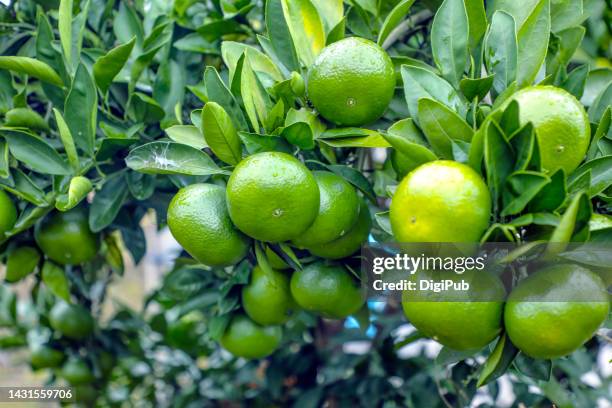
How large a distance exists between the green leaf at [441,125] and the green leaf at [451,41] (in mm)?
109

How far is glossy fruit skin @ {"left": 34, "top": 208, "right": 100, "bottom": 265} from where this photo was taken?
3.38ft

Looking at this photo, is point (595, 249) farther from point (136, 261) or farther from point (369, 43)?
point (136, 261)

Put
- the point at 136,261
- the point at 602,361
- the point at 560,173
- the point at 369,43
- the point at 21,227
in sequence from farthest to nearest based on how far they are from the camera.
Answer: the point at 602,361, the point at 136,261, the point at 21,227, the point at 369,43, the point at 560,173

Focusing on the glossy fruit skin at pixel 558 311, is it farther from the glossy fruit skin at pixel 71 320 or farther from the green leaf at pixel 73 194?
the glossy fruit skin at pixel 71 320

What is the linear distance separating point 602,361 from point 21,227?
1.52 metres

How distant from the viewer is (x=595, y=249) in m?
0.67

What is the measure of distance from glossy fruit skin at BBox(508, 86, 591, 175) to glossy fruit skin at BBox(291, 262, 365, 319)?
350mm

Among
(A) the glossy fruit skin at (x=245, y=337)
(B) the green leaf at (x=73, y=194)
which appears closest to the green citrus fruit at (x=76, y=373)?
(A) the glossy fruit skin at (x=245, y=337)

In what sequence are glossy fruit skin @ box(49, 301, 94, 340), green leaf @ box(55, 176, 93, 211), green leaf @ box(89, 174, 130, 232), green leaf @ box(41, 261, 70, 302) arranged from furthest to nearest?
glossy fruit skin @ box(49, 301, 94, 340)
green leaf @ box(41, 261, 70, 302)
green leaf @ box(89, 174, 130, 232)
green leaf @ box(55, 176, 93, 211)

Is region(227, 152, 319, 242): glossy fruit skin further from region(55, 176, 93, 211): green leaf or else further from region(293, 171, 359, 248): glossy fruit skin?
region(55, 176, 93, 211): green leaf

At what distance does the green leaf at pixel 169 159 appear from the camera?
2.66ft

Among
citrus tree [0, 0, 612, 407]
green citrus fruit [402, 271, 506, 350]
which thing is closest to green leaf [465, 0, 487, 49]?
citrus tree [0, 0, 612, 407]

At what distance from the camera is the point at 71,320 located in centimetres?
148

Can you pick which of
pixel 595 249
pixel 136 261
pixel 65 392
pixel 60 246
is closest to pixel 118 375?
pixel 65 392
